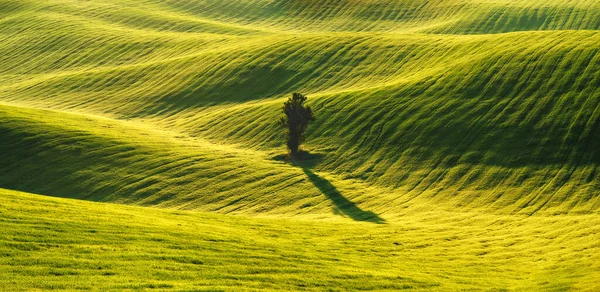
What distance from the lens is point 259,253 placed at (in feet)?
103

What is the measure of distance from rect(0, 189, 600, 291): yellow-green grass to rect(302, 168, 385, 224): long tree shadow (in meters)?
6.29

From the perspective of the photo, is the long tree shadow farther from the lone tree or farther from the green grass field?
the lone tree

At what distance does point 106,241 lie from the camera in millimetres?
30312

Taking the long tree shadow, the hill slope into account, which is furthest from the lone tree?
the long tree shadow

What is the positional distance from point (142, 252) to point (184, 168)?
99.9 ft

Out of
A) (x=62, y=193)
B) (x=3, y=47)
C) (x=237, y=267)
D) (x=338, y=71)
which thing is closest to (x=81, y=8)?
(x=3, y=47)

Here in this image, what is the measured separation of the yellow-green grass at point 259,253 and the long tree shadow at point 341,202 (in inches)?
248

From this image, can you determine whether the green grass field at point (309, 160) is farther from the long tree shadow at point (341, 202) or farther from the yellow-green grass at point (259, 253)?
the long tree shadow at point (341, 202)

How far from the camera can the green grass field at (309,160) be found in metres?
30.2

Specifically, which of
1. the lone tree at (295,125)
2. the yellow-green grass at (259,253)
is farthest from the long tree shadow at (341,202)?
the yellow-green grass at (259,253)

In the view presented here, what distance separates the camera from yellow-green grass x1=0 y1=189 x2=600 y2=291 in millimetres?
27016

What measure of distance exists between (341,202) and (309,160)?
32.7ft

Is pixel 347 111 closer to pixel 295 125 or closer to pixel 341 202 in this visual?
pixel 295 125

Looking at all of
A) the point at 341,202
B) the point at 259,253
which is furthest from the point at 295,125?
the point at 259,253
